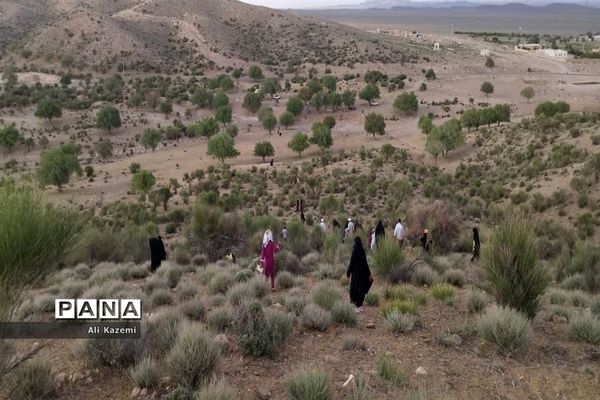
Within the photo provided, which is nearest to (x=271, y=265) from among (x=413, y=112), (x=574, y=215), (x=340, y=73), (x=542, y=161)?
(x=574, y=215)

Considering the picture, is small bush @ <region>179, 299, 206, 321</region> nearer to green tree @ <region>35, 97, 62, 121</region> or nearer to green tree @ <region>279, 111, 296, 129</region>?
green tree @ <region>279, 111, 296, 129</region>

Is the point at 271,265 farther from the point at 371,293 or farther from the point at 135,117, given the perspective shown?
the point at 135,117

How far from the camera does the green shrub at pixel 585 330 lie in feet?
28.3

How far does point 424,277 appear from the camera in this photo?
42.1 feet

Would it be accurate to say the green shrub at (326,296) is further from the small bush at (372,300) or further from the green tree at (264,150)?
the green tree at (264,150)

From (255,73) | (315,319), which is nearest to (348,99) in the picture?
(255,73)

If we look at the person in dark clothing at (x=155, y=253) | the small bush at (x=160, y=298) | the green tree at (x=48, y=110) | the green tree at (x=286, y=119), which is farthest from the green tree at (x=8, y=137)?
the small bush at (x=160, y=298)

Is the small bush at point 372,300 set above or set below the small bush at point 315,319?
below

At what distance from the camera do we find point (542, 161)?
33.1 m

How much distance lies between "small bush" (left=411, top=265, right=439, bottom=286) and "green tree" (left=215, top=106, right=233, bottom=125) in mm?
52891

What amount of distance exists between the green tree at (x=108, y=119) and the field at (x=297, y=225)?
0.30m

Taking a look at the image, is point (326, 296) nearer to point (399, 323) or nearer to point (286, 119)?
point (399, 323)

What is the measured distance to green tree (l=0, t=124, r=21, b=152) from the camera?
50562 millimetres

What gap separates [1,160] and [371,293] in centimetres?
4808
